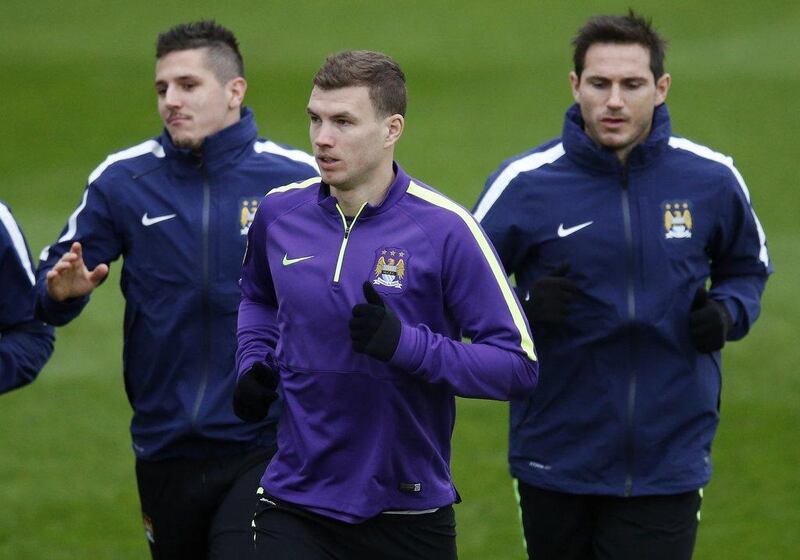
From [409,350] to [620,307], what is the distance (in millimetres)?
1421

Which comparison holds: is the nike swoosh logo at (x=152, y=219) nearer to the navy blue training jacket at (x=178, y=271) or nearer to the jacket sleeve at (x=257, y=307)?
the navy blue training jacket at (x=178, y=271)

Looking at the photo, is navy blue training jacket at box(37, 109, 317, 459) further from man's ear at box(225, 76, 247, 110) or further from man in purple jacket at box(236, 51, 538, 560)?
man in purple jacket at box(236, 51, 538, 560)

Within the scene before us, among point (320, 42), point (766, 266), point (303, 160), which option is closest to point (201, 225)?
point (303, 160)

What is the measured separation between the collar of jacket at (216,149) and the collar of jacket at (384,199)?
129 centimetres

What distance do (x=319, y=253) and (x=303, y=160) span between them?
1609 millimetres

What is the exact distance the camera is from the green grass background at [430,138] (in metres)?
9.22

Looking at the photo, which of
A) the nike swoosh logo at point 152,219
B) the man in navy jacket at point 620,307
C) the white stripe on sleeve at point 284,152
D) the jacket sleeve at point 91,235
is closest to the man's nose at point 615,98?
the man in navy jacket at point 620,307

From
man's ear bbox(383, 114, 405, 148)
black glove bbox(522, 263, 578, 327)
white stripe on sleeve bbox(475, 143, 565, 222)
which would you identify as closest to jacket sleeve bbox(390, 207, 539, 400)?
man's ear bbox(383, 114, 405, 148)

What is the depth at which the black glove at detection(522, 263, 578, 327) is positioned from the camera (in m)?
5.80

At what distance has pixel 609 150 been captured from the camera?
19.8 ft

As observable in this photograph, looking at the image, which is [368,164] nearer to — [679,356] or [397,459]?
[397,459]

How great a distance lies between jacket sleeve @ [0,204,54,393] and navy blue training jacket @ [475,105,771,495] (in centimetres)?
183

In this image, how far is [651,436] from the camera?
596 cm

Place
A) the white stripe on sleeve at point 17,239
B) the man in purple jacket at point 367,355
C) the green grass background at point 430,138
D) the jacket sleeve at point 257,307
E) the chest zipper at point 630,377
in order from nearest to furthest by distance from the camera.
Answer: the man in purple jacket at point 367,355 < the jacket sleeve at point 257,307 < the chest zipper at point 630,377 < the white stripe on sleeve at point 17,239 < the green grass background at point 430,138
